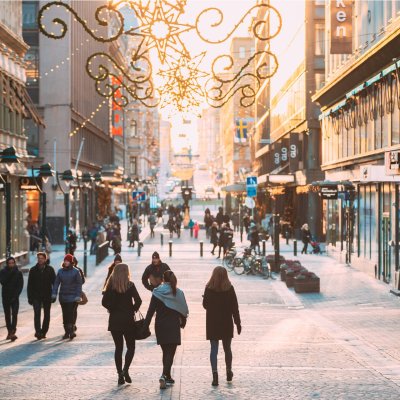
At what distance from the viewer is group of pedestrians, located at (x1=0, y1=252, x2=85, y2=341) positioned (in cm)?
1562

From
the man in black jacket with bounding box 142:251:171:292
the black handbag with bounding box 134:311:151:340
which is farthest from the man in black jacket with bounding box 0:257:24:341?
the black handbag with bounding box 134:311:151:340

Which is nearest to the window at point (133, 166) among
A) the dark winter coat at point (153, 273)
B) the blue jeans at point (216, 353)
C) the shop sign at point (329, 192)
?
the shop sign at point (329, 192)

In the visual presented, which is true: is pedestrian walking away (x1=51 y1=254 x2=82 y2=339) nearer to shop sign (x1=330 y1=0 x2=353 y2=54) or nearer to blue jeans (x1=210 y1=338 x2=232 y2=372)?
blue jeans (x1=210 y1=338 x2=232 y2=372)

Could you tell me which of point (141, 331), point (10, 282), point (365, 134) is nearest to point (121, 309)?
point (141, 331)

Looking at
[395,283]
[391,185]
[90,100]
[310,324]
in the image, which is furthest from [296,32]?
[310,324]

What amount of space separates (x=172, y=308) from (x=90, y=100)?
207 ft

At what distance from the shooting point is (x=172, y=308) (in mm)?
10961

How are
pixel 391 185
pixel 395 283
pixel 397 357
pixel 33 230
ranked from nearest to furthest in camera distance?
pixel 397 357 < pixel 395 283 < pixel 391 185 < pixel 33 230

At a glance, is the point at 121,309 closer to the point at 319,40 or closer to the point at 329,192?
the point at 329,192

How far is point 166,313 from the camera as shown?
11008 millimetres

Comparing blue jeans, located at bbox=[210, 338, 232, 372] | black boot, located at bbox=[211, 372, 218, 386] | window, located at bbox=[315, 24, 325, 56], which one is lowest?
black boot, located at bbox=[211, 372, 218, 386]

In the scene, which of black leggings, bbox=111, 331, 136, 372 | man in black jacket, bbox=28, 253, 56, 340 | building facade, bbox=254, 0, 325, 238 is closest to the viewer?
black leggings, bbox=111, 331, 136, 372

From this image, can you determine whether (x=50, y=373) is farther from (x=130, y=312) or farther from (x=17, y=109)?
(x=17, y=109)

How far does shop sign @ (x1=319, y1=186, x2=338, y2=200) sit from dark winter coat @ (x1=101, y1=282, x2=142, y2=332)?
23743 mm
